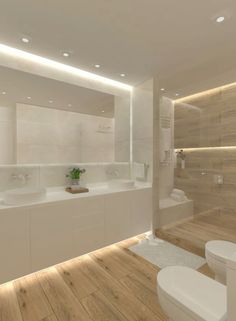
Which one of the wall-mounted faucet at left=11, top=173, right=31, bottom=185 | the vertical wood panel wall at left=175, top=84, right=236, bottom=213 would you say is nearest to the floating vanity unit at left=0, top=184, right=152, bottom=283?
the wall-mounted faucet at left=11, top=173, right=31, bottom=185

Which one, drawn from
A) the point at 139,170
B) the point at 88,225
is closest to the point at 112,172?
the point at 139,170

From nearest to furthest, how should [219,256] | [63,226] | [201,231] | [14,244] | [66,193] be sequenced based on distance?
[219,256] → [14,244] → [63,226] → [66,193] → [201,231]

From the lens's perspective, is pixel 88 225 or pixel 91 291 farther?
pixel 88 225

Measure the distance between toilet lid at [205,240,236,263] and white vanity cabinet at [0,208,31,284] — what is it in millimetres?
1623

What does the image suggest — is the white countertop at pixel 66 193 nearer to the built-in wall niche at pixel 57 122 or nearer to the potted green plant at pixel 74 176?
the potted green plant at pixel 74 176

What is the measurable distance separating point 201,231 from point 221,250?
1.36 metres

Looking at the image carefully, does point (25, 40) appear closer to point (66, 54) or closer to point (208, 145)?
point (66, 54)

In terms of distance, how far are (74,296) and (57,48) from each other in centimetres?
240

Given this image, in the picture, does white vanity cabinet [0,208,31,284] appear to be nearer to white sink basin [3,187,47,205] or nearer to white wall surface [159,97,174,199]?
white sink basin [3,187,47,205]

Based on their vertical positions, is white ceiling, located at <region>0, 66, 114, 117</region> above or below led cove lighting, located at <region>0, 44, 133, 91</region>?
below

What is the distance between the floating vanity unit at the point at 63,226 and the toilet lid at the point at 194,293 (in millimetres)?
1082

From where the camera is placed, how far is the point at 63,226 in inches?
76.2

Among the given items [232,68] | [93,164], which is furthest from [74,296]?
[232,68]

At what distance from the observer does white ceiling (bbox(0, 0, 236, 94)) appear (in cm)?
142
